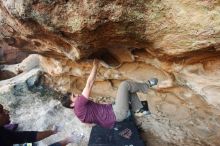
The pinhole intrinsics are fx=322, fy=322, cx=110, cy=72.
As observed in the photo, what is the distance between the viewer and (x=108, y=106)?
4.52 m

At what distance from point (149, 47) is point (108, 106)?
112 centimetres

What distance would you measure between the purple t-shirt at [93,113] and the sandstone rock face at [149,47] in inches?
22.5

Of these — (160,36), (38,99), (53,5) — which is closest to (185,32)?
(160,36)

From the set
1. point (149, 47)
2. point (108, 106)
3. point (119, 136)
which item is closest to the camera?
point (149, 47)

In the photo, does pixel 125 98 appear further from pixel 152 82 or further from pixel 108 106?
pixel 152 82

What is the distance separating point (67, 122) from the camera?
17.5 feet

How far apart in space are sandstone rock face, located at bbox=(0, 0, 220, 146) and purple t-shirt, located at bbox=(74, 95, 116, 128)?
1.87 feet

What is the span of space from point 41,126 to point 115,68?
1.57 meters

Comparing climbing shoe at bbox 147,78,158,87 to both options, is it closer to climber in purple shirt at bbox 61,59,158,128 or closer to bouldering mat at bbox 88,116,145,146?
climber in purple shirt at bbox 61,59,158,128

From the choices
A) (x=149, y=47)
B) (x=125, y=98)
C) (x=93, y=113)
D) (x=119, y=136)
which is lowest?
(x=119, y=136)

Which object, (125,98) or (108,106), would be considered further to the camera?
(108,106)

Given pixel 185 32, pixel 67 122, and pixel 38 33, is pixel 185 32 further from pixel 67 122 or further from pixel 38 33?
pixel 67 122

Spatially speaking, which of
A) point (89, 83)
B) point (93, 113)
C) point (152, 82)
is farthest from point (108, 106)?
point (152, 82)

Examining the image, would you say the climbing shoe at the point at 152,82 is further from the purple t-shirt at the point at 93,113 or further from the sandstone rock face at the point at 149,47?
the purple t-shirt at the point at 93,113
